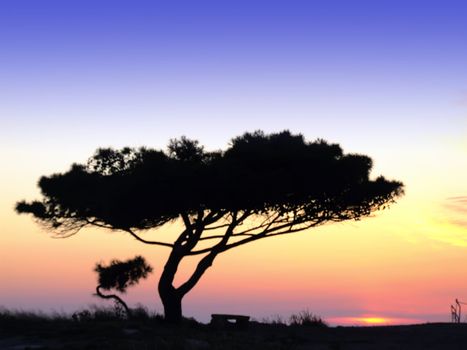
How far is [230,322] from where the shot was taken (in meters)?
31.2

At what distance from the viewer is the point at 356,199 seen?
108 ft

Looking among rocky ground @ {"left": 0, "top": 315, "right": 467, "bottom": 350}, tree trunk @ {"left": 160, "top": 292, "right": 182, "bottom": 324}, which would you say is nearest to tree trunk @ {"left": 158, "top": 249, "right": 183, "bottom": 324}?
tree trunk @ {"left": 160, "top": 292, "right": 182, "bottom": 324}

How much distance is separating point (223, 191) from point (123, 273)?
605 cm

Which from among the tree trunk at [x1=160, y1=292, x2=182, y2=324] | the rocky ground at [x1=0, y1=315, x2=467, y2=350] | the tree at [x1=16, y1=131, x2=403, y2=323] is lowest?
the rocky ground at [x1=0, y1=315, x2=467, y2=350]

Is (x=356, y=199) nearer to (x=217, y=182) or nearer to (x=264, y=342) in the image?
(x=217, y=182)

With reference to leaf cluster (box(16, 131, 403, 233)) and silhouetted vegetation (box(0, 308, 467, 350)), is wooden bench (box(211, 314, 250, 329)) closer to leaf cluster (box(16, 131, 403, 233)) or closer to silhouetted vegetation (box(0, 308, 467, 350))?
silhouetted vegetation (box(0, 308, 467, 350))

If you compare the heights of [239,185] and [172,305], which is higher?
[239,185]

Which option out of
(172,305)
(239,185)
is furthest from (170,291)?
(239,185)

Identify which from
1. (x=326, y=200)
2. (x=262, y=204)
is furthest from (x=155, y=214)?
(x=326, y=200)

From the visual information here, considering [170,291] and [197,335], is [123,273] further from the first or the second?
[197,335]

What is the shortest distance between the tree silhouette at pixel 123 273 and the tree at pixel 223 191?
3.56 ft

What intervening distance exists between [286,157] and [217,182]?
298 cm

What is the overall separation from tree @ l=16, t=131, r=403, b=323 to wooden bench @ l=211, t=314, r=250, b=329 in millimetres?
1658

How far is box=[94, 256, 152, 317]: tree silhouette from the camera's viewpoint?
33562 millimetres
